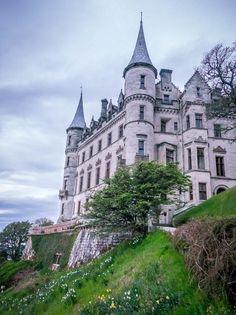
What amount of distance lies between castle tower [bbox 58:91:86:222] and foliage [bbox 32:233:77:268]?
1079cm

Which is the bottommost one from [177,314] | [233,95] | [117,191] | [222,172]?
[177,314]

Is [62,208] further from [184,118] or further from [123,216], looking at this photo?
[123,216]

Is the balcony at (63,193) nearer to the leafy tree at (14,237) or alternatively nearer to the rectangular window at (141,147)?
the leafy tree at (14,237)

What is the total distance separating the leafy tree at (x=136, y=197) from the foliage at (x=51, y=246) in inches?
360

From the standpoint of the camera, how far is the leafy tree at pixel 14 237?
56.7 metres

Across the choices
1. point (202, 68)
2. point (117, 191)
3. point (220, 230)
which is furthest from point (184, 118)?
point (220, 230)

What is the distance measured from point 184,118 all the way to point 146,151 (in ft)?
20.2

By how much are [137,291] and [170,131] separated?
948 inches

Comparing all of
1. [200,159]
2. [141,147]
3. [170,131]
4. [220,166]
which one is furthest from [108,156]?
[220,166]

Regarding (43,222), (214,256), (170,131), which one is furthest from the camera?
(43,222)

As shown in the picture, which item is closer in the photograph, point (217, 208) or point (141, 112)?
point (217, 208)

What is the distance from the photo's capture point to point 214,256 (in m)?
6.95

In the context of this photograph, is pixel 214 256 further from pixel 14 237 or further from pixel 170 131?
pixel 14 237

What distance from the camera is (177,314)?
20.8ft
